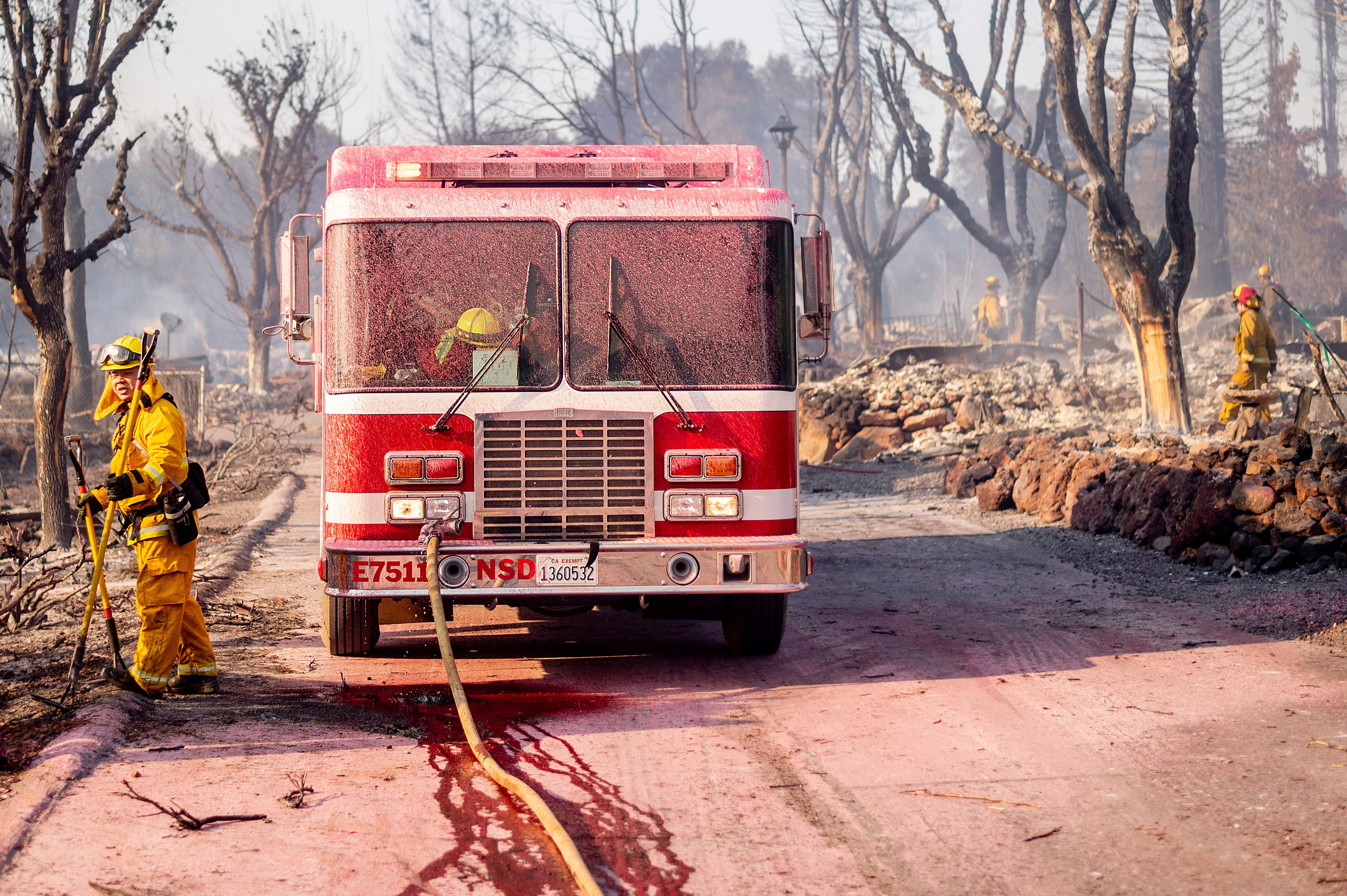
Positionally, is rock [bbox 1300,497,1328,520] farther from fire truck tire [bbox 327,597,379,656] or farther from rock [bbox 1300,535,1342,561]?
fire truck tire [bbox 327,597,379,656]

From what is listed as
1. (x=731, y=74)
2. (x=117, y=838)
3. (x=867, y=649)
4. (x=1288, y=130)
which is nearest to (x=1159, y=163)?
(x=1288, y=130)

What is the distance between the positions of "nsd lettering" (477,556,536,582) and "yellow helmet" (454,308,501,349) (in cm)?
109

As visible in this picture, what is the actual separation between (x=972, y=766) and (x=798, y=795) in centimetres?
79

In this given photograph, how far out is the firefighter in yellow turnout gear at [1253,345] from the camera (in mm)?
14359

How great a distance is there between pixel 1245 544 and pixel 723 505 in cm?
500

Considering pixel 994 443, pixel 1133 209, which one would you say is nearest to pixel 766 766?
pixel 994 443

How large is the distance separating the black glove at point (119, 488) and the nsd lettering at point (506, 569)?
1626 millimetres

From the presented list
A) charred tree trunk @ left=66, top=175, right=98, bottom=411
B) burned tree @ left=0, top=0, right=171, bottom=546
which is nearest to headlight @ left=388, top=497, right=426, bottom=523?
burned tree @ left=0, top=0, right=171, bottom=546

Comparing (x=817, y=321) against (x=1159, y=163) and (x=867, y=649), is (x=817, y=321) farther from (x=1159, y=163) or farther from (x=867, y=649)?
(x=1159, y=163)

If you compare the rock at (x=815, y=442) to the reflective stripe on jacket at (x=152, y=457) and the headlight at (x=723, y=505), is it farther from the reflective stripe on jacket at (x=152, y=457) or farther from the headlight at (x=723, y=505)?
the reflective stripe on jacket at (x=152, y=457)

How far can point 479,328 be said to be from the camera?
6.52 m

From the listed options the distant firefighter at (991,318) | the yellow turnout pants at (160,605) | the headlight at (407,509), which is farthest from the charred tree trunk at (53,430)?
the distant firefighter at (991,318)

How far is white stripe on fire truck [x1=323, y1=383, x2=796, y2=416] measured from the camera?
252 inches

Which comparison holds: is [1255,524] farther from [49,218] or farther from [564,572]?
[49,218]
